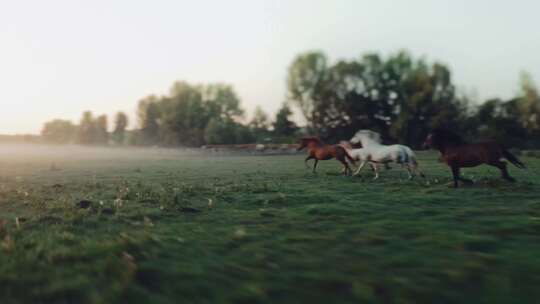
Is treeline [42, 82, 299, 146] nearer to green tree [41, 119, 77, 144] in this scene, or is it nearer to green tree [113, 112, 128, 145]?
green tree [113, 112, 128, 145]

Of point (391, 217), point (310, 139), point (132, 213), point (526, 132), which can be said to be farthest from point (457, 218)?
point (526, 132)

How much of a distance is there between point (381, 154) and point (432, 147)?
114 inches

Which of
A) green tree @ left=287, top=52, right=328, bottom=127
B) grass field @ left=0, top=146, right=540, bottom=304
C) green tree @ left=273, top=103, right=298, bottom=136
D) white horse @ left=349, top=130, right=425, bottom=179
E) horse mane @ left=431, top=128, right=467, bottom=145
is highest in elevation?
green tree @ left=287, top=52, right=328, bottom=127

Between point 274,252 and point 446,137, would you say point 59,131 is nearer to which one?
point 446,137

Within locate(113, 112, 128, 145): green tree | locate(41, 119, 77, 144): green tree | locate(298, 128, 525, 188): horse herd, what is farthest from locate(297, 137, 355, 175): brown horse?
locate(41, 119, 77, 144): green tree

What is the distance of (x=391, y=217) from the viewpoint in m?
7.03

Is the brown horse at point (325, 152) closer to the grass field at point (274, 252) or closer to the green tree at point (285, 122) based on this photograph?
the grass field at point (274, 252)

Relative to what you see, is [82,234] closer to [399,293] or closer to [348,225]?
[348,225]

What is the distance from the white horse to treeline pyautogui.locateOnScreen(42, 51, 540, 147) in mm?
38246

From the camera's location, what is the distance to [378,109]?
61.4m

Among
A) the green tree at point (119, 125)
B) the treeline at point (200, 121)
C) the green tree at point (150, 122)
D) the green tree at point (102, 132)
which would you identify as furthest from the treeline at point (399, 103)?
the green tree at point (102, 132)

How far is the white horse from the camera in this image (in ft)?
49.0

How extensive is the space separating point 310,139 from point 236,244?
Answer: 15051mm

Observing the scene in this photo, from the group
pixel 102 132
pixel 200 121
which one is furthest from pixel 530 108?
pixel 102 132
